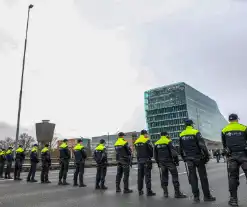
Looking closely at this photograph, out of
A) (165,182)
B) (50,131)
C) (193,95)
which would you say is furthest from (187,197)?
(193,95)

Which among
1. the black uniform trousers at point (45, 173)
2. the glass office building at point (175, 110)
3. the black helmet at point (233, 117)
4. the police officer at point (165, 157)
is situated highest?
the glass office building at point (175, 110)

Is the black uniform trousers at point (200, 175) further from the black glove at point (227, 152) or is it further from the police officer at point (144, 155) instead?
the police officer at point (144, 155)

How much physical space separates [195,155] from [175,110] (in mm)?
100527

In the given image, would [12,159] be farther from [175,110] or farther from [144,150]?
[175,110]

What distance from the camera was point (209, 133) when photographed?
11475 centimetres

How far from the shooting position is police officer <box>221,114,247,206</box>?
5.84 m

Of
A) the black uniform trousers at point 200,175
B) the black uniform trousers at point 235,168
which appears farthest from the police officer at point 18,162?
the black uniform trousers at point 235,168

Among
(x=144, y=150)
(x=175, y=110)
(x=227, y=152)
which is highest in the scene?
(x=175, y=110)

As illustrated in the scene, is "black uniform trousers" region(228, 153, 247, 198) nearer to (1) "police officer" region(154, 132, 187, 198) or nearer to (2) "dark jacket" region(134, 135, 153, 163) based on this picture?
(1) "police officer" region(154, 132, 187, 198)

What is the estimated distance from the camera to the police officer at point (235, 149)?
5.84 m

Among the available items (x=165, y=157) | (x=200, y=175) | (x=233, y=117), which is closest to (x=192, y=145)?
(x=200, y=175)

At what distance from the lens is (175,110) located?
345ft

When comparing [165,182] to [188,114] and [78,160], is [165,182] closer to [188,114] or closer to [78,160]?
Answer: [78,160]

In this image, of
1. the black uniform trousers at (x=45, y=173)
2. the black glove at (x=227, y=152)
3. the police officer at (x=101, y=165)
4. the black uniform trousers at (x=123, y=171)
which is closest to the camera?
the black glove at (x=227, y=152)
